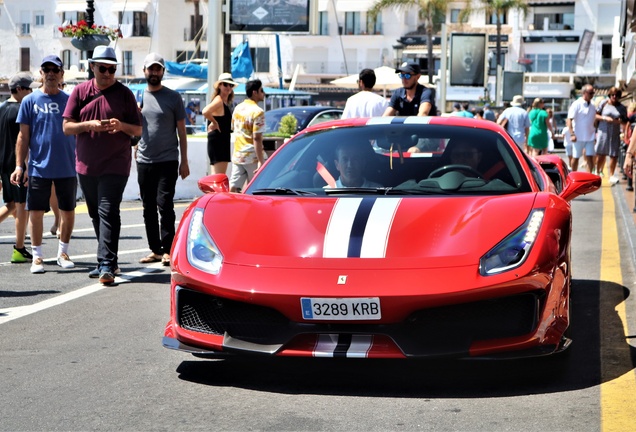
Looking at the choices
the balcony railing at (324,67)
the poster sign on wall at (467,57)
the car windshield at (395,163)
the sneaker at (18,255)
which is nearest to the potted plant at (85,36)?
the poster sign on wall at (467,57)

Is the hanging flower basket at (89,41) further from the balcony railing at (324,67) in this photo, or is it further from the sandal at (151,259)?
the balcony railing at (324,67)

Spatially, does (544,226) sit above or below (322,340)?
above

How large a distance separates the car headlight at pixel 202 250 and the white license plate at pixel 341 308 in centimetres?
54

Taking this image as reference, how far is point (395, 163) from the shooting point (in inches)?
273

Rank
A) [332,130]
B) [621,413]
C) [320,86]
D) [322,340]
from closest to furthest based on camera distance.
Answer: [621,413], [322,340], [332,130], [320,86]

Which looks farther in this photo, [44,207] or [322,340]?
[44,207]

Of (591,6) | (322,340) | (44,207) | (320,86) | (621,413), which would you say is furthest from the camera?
(591,6)

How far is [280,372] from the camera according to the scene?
19.1 ft

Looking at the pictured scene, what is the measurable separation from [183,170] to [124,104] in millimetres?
1116

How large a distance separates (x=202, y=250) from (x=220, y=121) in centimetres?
760

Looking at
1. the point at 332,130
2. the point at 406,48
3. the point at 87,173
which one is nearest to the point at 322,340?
the point at 332,130

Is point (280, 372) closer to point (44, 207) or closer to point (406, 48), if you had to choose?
point (44, 207)

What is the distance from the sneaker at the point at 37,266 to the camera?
9.90 metres

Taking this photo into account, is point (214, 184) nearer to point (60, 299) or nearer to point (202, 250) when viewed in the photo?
point (202, 250)
